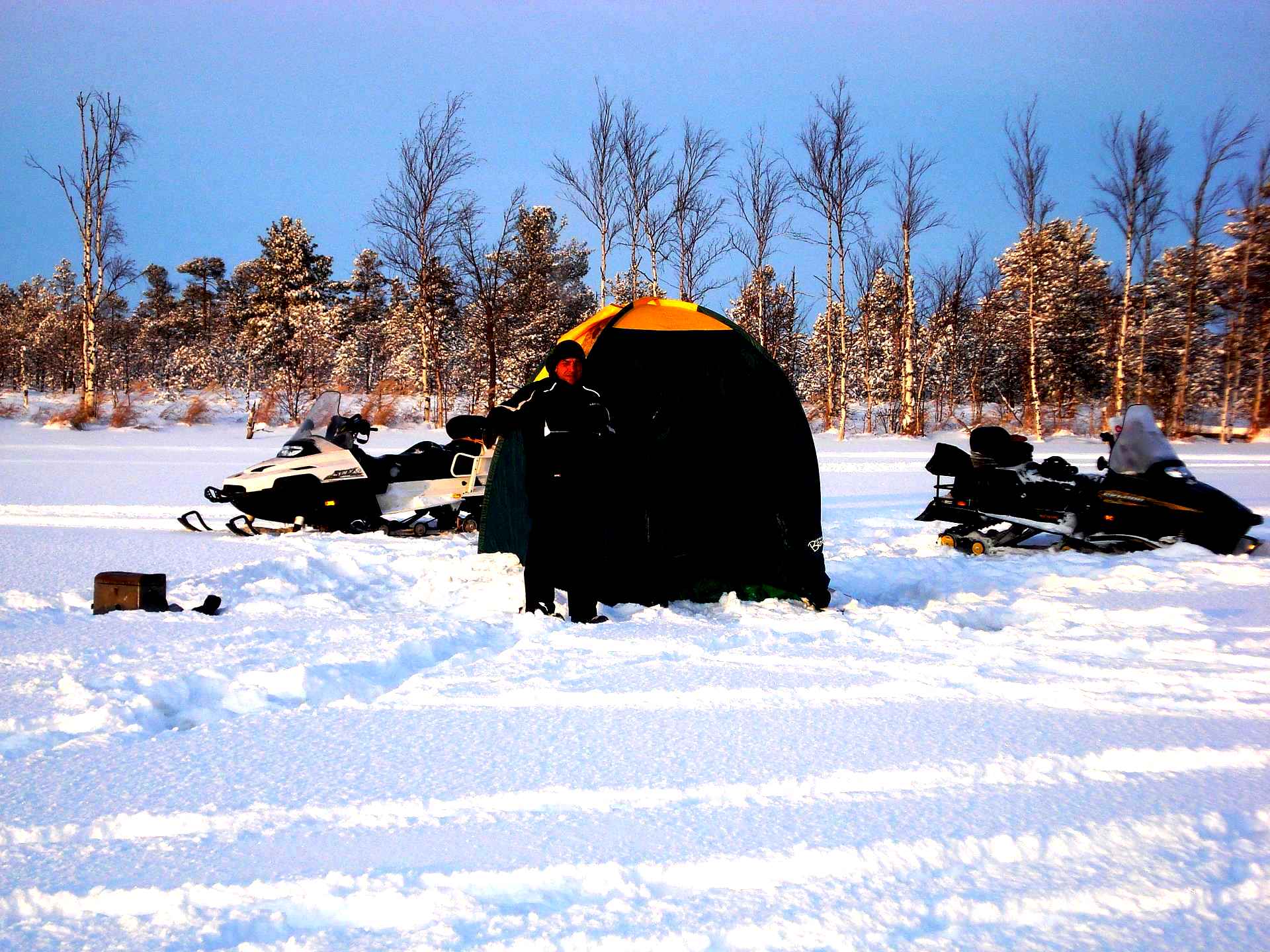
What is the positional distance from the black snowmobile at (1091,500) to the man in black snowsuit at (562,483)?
14.0 ft

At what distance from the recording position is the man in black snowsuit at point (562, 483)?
5.02 metres

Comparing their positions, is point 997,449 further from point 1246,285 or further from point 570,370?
point 1246,285

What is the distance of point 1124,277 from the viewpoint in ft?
83.8

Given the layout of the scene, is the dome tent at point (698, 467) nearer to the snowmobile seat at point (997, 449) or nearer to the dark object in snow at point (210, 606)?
the dark object in snow at point (210, 606)

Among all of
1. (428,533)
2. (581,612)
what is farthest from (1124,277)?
(581,612)

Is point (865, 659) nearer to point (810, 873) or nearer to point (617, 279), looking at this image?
point (810, 873)

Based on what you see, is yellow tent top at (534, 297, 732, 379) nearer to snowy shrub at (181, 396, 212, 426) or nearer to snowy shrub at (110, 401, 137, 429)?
snowy shrub at (110, 401, 137, 429)

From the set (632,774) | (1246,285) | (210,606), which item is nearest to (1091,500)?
(632,774)

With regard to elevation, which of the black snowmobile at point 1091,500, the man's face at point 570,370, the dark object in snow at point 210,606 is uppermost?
the man's face at point 570,370

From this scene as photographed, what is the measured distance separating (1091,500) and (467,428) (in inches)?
229

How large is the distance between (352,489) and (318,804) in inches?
262

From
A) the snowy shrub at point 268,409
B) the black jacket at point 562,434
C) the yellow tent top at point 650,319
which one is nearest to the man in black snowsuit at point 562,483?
the black jacket at point 562,434

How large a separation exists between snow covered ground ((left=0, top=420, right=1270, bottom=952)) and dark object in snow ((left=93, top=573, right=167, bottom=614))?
20 cm

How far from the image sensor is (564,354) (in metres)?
5.19
